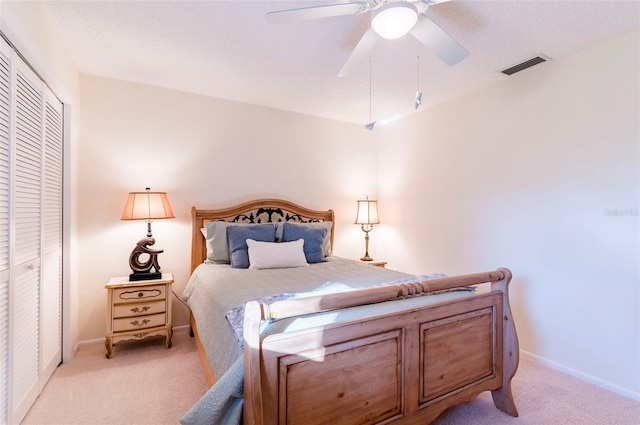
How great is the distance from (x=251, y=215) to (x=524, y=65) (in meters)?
2.96

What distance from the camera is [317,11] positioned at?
1615mm

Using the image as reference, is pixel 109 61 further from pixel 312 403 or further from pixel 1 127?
pixel 312 403

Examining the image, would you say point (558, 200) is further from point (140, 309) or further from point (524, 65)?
point (140, 309)

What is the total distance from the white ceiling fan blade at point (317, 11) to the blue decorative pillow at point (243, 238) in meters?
1.89

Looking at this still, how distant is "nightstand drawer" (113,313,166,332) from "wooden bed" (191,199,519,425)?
193cm

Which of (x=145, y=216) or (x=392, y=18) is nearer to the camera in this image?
(x=392, y=18)

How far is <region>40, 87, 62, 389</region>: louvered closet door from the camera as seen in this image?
7.17 ft

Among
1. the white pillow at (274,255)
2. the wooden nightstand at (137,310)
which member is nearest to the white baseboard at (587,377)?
the white pillow at (274,255)

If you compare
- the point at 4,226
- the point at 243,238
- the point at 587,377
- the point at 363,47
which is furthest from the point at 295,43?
the point at 587,377

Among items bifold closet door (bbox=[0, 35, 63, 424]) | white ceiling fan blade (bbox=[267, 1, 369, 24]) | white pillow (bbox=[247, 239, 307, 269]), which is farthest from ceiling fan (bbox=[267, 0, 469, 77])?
white pillow (bbox=[247, 239, 307, 269])

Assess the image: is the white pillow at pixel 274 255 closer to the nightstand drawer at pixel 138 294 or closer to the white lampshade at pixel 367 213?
the nightstand drawer at pixel 138 294

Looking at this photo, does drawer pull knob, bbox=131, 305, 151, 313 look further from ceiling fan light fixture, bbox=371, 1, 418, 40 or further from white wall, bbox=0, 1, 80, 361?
ceiling fan light fixture, bbox=371, 1, 418, 40

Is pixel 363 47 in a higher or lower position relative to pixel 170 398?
higher

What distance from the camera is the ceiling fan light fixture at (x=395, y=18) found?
4.83 feet
